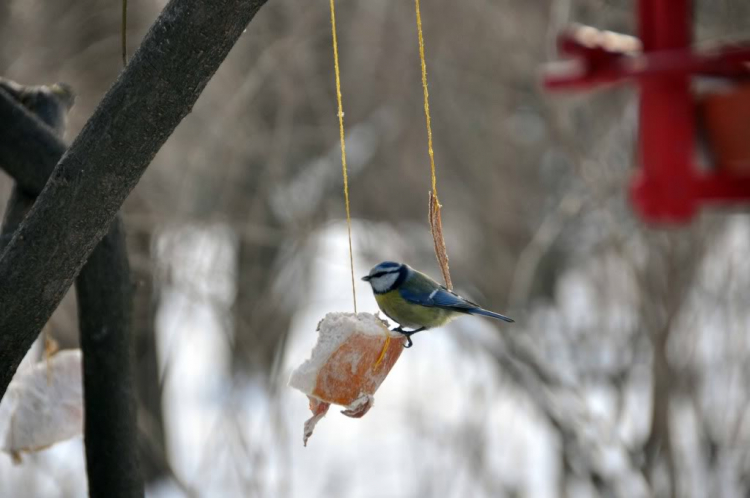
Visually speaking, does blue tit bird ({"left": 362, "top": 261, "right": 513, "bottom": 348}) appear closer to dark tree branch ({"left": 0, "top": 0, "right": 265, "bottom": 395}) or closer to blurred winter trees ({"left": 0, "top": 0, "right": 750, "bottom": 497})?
dark tree branch ({"left": 0, "top": 0, "right": 265, "bottom": 395})

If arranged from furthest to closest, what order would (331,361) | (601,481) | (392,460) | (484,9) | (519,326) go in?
(392,460) < (484,9) < (519,326) < (601,481) < (331,361)

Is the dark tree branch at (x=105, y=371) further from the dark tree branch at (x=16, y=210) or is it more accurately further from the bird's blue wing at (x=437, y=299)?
the bird's blue wing at (x=437, y=299)

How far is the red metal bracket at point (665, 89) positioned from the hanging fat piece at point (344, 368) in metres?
1.44

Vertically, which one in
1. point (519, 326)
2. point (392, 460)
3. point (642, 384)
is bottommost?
point (392, 460)

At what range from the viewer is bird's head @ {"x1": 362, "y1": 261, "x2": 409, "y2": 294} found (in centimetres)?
226

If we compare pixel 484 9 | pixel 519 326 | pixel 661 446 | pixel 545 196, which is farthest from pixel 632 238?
pixel 545 196

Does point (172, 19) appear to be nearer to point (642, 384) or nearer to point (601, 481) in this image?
point (601, 481)

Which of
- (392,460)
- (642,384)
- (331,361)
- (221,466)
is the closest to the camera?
(331,361)

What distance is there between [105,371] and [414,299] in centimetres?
80

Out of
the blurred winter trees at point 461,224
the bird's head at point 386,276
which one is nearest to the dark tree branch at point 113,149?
the bird's head at point 386,276

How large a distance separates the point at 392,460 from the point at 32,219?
18.0 feet

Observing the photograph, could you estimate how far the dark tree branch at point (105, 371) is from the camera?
1.95 metres

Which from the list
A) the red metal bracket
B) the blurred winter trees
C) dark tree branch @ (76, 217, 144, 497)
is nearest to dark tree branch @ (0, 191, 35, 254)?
dark tree branch @ (76, 217, 144, 497)

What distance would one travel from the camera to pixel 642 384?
19.6 feet
